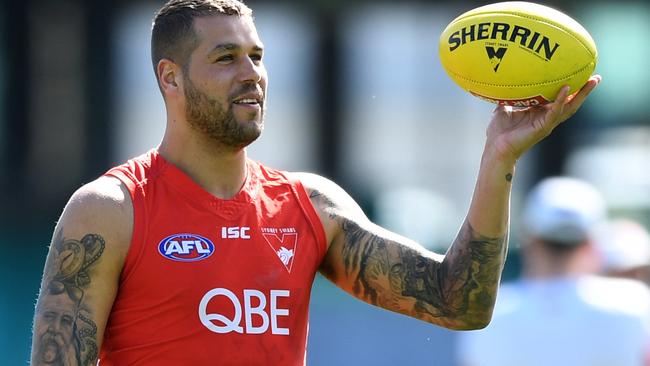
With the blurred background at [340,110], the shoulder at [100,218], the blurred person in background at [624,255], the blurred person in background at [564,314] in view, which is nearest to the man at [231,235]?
the shoulder at [100,218]

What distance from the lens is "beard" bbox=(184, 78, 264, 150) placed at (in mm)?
4258

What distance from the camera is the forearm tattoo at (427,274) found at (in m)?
4.28

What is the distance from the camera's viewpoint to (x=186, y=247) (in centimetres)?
409

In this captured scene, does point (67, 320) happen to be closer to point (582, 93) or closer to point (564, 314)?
point (582, 93)

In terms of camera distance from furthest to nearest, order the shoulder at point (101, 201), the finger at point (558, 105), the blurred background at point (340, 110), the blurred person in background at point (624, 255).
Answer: the blurred background at point (340, 110) < the blurred person in background at point (624, 255) < the finger at point (558, 105) < the shoulder at point (101, 201)

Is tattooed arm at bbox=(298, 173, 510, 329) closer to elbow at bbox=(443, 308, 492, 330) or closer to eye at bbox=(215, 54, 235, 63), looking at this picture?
elbow at bbox=(443, 308, 492, 330)

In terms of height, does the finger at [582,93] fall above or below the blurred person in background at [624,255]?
above

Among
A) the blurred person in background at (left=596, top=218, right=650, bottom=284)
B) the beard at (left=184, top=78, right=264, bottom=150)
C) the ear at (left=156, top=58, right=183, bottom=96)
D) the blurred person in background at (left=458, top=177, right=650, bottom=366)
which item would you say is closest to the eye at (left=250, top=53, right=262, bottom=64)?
the beard at (left=184, top=78, right=264, bottom=150)

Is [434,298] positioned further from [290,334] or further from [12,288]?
[12,288]

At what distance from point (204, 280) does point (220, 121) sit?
534 millimetres

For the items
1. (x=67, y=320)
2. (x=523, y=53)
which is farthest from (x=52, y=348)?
(x=523, y=53)

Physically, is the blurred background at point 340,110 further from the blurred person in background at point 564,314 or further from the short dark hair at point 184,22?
the short dark hair at point 184,22

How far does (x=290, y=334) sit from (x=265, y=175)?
0.60 metres

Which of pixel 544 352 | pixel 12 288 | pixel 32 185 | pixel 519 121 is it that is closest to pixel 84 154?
pixel 32 185
